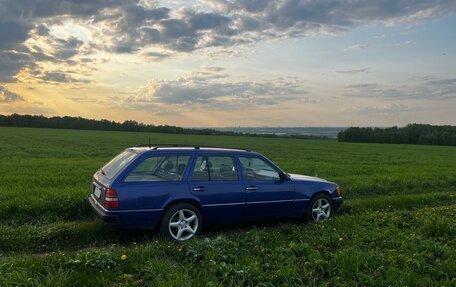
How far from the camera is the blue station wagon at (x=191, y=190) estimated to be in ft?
19.2

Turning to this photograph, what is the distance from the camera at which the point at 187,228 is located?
6199 mm

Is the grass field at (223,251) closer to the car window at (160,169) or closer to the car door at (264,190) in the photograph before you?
the car door at (264,190)

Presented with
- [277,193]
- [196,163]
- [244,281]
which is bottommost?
[244,281]

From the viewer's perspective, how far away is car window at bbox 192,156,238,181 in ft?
21.3

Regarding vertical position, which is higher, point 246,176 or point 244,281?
point 246,176

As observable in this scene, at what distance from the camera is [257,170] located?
23.6ft

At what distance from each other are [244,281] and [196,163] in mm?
2660

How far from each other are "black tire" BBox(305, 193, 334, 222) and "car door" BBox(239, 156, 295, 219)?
47cm

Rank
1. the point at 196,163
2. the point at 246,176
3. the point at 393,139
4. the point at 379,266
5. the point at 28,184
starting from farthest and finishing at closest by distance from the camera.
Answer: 1. the point at 393,139
2. the point at 28,184
3. the point at 246,176
4. the point at 196,163
5. the point at 379,266

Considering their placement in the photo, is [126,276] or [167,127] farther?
[167,127]

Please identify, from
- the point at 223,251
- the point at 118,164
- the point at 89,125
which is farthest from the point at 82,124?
the point at 223,251

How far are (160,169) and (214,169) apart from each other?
0.93 m

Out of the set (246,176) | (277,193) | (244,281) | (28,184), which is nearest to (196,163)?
(246,176)

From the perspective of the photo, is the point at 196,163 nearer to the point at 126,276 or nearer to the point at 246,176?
the point at 246,176
